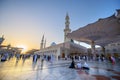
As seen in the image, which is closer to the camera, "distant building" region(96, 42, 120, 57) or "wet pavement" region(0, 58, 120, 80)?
"wet pavement" region(0, 58, 120, 80)

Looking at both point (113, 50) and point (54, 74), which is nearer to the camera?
point (54, 74)

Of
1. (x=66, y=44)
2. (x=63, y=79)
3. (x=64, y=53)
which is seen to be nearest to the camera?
(x=63, y=79)

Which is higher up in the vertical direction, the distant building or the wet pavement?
the distant building

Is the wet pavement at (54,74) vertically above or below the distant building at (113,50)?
below

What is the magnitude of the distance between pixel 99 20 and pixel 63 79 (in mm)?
14371

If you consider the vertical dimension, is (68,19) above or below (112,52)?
above

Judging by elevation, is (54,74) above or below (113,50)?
below

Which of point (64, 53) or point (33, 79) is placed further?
point (64, 53)

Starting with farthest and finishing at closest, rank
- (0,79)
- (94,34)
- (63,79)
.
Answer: (94,34), (63,79), (0,79)

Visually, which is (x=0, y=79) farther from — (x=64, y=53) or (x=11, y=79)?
(x=64, y=53)

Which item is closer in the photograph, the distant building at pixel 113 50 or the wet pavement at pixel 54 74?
the wet pavement at pixel 54 74

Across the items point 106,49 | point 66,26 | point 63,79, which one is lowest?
point 63,79

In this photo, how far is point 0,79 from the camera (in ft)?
16.4

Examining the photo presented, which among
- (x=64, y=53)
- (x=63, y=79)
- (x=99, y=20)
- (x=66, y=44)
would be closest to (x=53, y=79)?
(x=63, y=79)
